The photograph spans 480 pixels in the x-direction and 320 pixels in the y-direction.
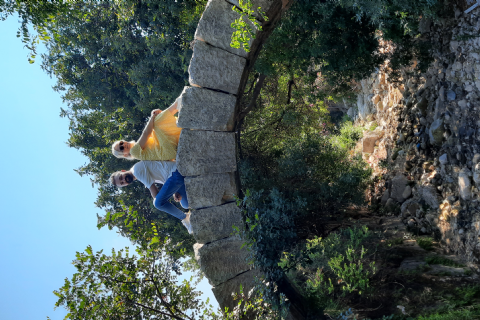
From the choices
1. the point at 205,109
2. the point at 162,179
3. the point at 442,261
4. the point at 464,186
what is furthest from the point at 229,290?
the point at 464,186

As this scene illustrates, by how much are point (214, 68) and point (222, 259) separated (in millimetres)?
2792

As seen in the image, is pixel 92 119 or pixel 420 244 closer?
pixel 420 244

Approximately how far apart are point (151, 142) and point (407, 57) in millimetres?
4774

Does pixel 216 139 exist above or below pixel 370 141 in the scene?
below

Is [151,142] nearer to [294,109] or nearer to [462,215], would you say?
[294,109]

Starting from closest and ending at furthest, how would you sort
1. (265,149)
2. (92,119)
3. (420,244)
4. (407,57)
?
(420,244), (407,57), (265,149), (92,119)

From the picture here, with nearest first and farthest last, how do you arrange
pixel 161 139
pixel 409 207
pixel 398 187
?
pixel 161 139 < pixel 409 207 < pixel 398 187

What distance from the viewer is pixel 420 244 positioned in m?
5.18

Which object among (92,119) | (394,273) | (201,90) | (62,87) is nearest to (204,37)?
(201,90)

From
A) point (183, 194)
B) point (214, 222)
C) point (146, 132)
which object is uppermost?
point (146, 132)

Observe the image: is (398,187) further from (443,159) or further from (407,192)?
(443,159)

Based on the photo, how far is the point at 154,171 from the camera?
523 centimetres

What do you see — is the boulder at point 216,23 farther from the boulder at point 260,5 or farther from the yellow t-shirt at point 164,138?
the yellow t-shirt at point 164,138

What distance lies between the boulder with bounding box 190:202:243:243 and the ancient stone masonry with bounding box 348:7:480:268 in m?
3.13
